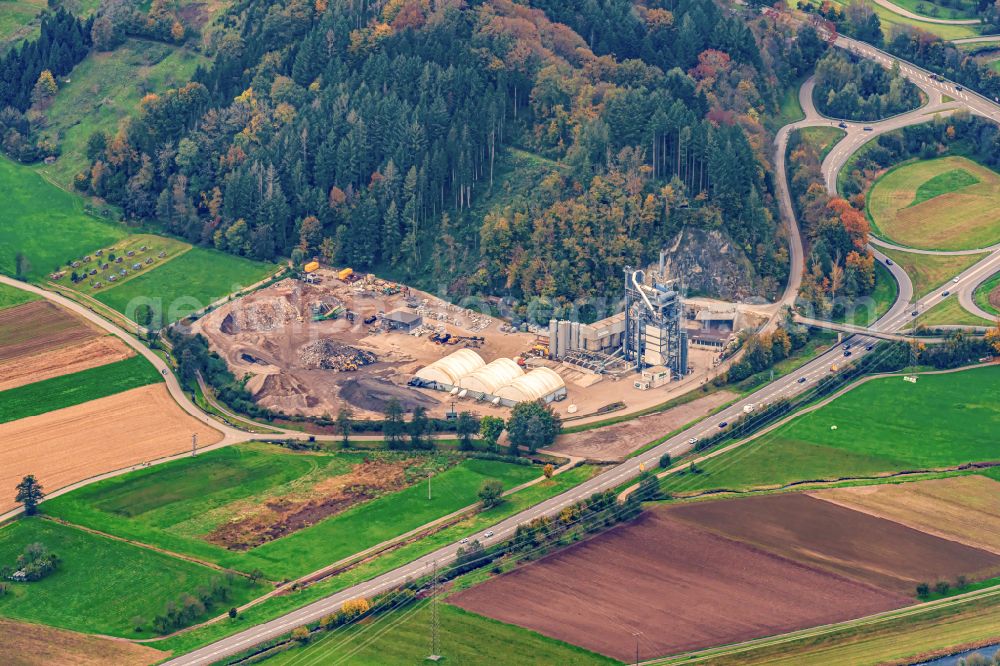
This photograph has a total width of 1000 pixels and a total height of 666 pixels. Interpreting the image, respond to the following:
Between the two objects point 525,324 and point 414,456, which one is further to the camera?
point 525,324

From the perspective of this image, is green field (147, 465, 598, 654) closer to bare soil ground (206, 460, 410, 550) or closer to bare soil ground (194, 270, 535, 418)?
bare soil ground (206, 460, 410, 550)

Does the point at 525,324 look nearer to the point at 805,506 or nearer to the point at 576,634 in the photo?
the point at 805,506

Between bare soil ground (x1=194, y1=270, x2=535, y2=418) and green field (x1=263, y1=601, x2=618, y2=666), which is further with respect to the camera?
bare soil ground (x1=194, y1=270, x2=535, y2=418)

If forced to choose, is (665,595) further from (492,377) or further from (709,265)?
(709,265)

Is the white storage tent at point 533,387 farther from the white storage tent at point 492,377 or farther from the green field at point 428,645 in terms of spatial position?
the green field at point 428,645

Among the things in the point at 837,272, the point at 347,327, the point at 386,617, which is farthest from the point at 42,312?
the point at 837,272

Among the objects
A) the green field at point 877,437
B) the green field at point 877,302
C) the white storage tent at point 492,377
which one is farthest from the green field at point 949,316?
the white storage tent at point 492,377

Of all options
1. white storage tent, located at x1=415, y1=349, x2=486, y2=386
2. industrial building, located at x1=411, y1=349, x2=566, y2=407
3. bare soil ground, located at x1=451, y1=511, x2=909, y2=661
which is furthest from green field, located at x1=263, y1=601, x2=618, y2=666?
white storage tent, located at x1=415, y1=349, x2=486, y2=386
